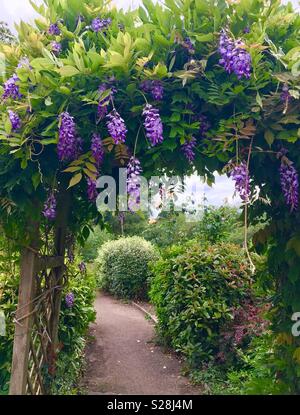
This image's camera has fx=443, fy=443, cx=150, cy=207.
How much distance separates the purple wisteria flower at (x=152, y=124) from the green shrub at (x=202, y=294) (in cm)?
333

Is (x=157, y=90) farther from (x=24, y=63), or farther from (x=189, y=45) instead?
(x=24, y=63)

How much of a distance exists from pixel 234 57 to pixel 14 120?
3.14 ft

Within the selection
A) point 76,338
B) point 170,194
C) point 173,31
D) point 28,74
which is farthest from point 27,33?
point 76,338

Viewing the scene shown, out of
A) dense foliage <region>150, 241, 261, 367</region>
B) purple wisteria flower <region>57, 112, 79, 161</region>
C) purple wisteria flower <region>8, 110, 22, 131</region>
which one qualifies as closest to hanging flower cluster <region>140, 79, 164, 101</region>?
purple wisteria flower <region>57, 112, 79, 161</region>

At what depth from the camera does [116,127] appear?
184 cm

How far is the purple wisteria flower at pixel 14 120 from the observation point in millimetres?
1900

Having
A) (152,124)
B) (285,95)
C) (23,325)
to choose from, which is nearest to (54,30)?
(152,124)

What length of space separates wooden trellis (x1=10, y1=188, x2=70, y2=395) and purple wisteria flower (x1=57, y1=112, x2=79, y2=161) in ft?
2.11

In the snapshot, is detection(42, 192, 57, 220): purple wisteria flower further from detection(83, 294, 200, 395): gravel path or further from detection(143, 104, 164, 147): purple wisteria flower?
detection(83, 294, 200, 395): gravel path

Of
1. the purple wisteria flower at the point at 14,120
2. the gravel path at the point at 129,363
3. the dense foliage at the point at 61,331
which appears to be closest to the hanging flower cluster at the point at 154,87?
the purple wisteria flower at the point at 14,120

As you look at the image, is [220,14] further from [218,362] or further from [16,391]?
[218,362]

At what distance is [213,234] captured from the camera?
22.6 ft

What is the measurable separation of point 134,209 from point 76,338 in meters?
2.81

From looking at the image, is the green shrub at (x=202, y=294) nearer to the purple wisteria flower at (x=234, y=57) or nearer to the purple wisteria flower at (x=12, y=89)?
the purple wisteria flower at (x=234, y=57)
